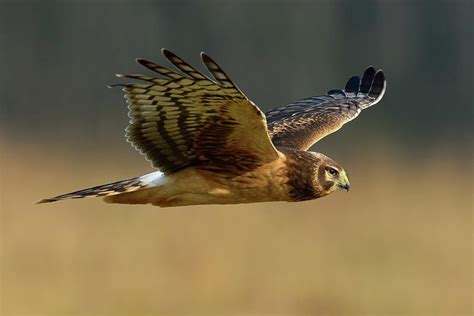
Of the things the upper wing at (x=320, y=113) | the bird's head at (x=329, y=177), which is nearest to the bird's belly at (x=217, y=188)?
→ the bird's head at (x=329, y=177)

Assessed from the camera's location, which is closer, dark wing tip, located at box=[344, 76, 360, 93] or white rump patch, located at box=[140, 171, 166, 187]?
white rump patch, located at box=[140, 171, 166, 187]

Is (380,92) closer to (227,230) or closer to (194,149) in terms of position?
(194,149)

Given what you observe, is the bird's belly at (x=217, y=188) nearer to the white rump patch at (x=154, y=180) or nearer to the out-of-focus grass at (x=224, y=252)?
the white rump patch at (x=154, y=180)

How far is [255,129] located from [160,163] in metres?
0.51

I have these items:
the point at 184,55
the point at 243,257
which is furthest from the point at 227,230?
the point at 184,55

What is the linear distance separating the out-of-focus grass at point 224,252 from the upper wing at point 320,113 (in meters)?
2.19

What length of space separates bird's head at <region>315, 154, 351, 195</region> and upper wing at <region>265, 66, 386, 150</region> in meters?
0.42

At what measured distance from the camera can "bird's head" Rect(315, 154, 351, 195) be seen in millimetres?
4898

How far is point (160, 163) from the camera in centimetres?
488

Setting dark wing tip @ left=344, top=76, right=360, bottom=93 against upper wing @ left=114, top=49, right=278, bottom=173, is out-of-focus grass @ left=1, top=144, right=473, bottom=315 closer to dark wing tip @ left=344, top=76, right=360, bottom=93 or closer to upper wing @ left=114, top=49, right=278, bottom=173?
dark wing tip @ left=344, top=76, right=360, bottom=93

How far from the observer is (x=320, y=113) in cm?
586

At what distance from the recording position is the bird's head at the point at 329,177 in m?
4.90

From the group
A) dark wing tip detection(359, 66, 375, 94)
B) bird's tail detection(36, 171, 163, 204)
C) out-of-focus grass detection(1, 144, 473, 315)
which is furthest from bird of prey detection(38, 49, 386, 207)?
out-of-focus grass detection(1, 144, 473, 315)

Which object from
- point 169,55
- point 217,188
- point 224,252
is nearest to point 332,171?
point 217,188
